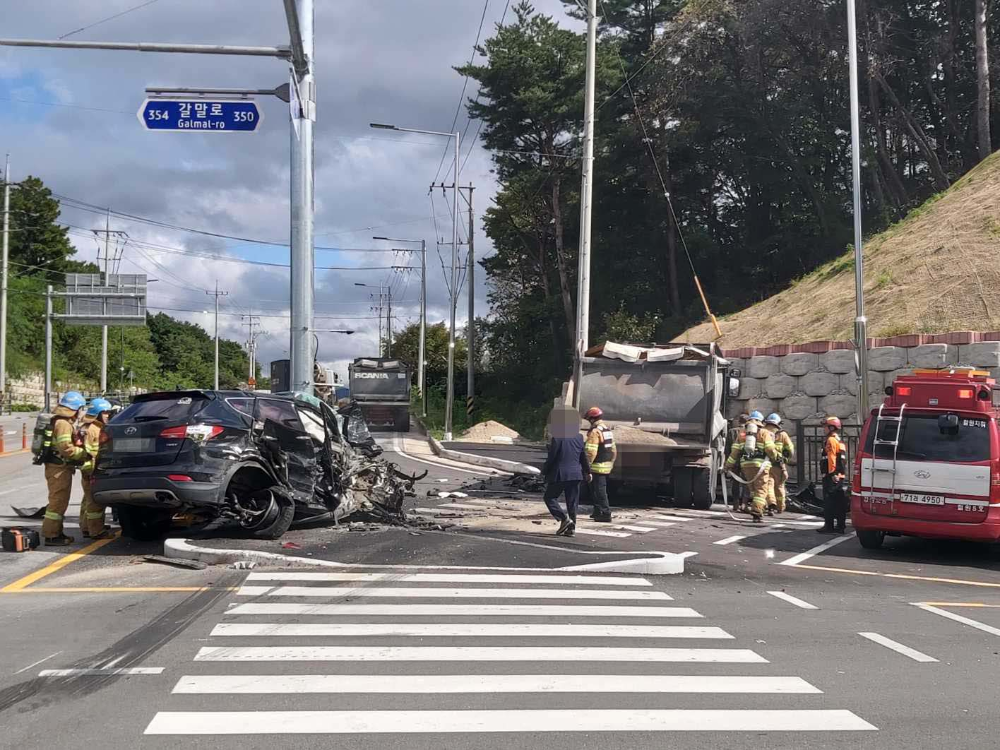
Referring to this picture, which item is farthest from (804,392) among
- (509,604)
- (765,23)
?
(765,23)

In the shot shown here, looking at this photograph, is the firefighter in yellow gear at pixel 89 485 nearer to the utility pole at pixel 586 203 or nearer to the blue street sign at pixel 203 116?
the blue street sign at pixel 203 116

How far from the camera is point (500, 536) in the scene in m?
12.4

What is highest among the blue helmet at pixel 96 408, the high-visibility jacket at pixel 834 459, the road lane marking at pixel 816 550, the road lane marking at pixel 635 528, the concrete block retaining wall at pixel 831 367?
the concrete block retaining wall at pixel 831 367

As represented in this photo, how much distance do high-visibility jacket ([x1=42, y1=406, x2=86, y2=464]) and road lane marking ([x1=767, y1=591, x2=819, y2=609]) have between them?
25.4 feet

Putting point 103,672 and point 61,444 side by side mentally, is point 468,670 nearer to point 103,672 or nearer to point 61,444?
point 103,672

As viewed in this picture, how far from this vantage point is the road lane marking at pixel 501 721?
498 centimetres

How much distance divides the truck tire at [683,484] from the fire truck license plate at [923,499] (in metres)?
4.96

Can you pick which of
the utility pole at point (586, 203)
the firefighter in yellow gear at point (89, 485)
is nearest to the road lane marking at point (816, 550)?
the firefighter in yellow gear at point (89, 485)

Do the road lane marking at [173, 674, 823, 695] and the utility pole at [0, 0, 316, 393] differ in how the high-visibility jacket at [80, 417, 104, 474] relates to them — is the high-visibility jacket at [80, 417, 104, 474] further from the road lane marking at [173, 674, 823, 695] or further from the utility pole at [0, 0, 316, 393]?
the road lane marking at [173, 674, 823, 695]

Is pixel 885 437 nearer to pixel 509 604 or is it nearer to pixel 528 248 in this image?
pixel 509 604

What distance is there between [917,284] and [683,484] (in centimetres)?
1071

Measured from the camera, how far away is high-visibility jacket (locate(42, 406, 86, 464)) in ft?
35.5

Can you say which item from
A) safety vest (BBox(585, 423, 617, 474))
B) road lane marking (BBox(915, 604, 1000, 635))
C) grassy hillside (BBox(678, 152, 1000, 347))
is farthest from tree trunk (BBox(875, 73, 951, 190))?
road lane marking (BBox(915, 604, 1000, 635))

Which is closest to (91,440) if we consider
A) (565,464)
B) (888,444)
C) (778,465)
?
(565,464)
